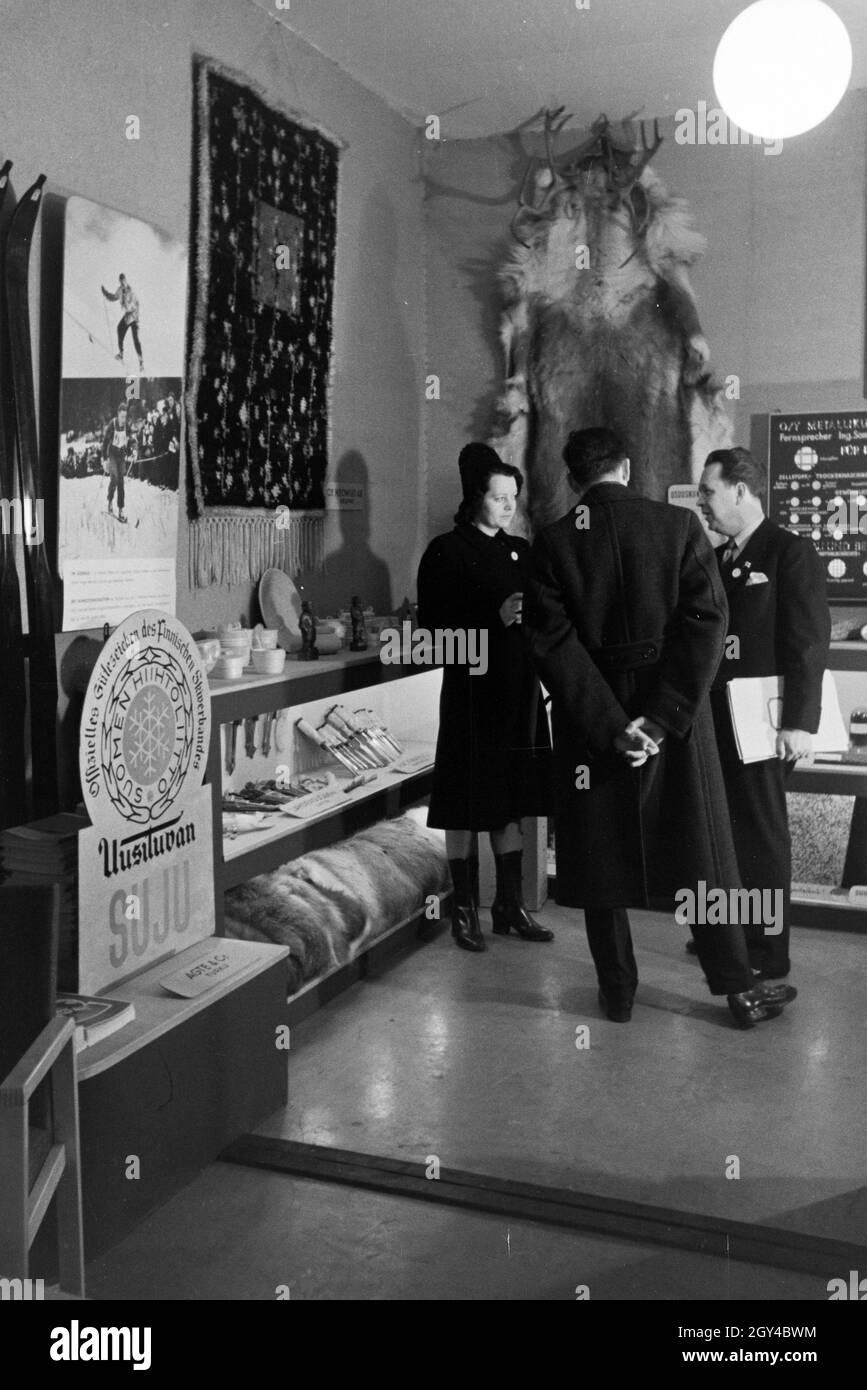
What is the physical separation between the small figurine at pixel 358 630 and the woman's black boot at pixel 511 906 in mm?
903

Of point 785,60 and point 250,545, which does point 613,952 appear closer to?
point 250,545

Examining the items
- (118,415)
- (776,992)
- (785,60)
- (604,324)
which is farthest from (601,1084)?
(604,324)

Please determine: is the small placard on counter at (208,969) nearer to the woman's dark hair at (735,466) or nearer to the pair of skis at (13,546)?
the pair of skis at (13,546)

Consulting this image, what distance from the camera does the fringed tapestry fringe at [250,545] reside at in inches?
153

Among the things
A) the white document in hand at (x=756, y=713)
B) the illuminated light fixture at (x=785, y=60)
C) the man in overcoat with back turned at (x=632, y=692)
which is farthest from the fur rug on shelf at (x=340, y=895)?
the illuminated light fixture at (x=785, y=60)

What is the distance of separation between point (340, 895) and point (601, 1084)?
1.08 metres

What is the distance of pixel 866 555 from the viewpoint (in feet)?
16.1

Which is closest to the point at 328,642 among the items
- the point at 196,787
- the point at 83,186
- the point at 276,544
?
the point at 276,544

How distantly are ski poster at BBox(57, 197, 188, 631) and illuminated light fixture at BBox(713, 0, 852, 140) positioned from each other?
1.55m

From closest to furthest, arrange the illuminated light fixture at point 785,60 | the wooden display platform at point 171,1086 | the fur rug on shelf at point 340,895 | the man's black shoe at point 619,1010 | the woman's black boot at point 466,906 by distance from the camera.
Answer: the wooden display platform at point 171,1086 < the illuminated light fixture at point 785,60 < the fur rug on shelf at point 340,895 < the man's black shoe at point 619,1010 < the woman's black boot at point 466,906

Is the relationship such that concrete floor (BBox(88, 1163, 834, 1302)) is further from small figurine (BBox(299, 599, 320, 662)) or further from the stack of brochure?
small figurine (BBox(299, 599, 320, 662))

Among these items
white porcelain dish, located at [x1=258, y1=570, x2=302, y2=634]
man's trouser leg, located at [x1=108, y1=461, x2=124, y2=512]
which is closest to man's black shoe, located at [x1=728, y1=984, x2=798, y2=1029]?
white porcelain dish, located at [x1=258, y1=570, x2=302, y2=634]

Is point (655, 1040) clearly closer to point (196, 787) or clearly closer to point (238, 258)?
point (196, 787)
